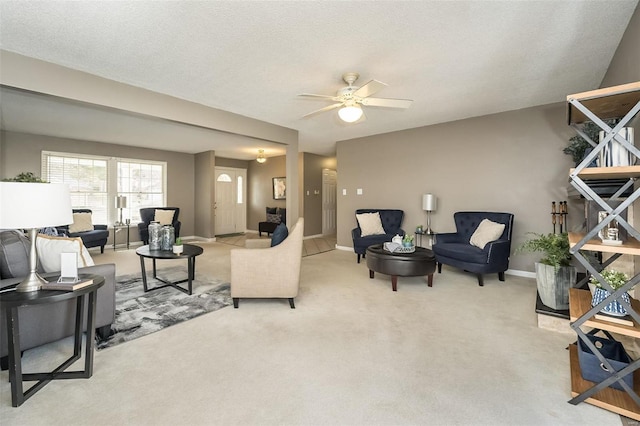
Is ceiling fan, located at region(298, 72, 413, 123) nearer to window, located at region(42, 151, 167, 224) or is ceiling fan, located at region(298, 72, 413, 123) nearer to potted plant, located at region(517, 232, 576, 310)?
potted plant, located at region(517, 232, 576, 310)

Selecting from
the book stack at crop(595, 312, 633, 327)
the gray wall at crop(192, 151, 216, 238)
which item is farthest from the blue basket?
the gray wall at crop(192, 151, 216, 238)

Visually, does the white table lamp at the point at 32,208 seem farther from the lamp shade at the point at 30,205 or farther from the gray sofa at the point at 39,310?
the gray sofa at the point at 39,310

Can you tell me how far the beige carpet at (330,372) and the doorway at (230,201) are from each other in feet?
21.0

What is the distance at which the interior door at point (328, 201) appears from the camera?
8773 millimetres

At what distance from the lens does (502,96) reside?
3758mm

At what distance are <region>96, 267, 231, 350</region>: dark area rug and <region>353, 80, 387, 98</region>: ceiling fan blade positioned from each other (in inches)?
103

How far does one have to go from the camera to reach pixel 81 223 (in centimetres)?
Answer: 586

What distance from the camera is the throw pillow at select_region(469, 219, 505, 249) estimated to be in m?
3.96

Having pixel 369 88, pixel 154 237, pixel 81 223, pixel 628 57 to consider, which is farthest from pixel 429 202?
pixel 81 223

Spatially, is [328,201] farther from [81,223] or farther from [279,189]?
[81,223]

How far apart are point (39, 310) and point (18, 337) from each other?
1.59 feet

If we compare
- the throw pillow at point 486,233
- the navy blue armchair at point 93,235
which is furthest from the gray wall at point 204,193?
the throw pillow at point 486,233

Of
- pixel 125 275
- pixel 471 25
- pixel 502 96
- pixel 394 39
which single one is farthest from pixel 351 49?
pixel 125 275

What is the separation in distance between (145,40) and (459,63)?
2887 mm
